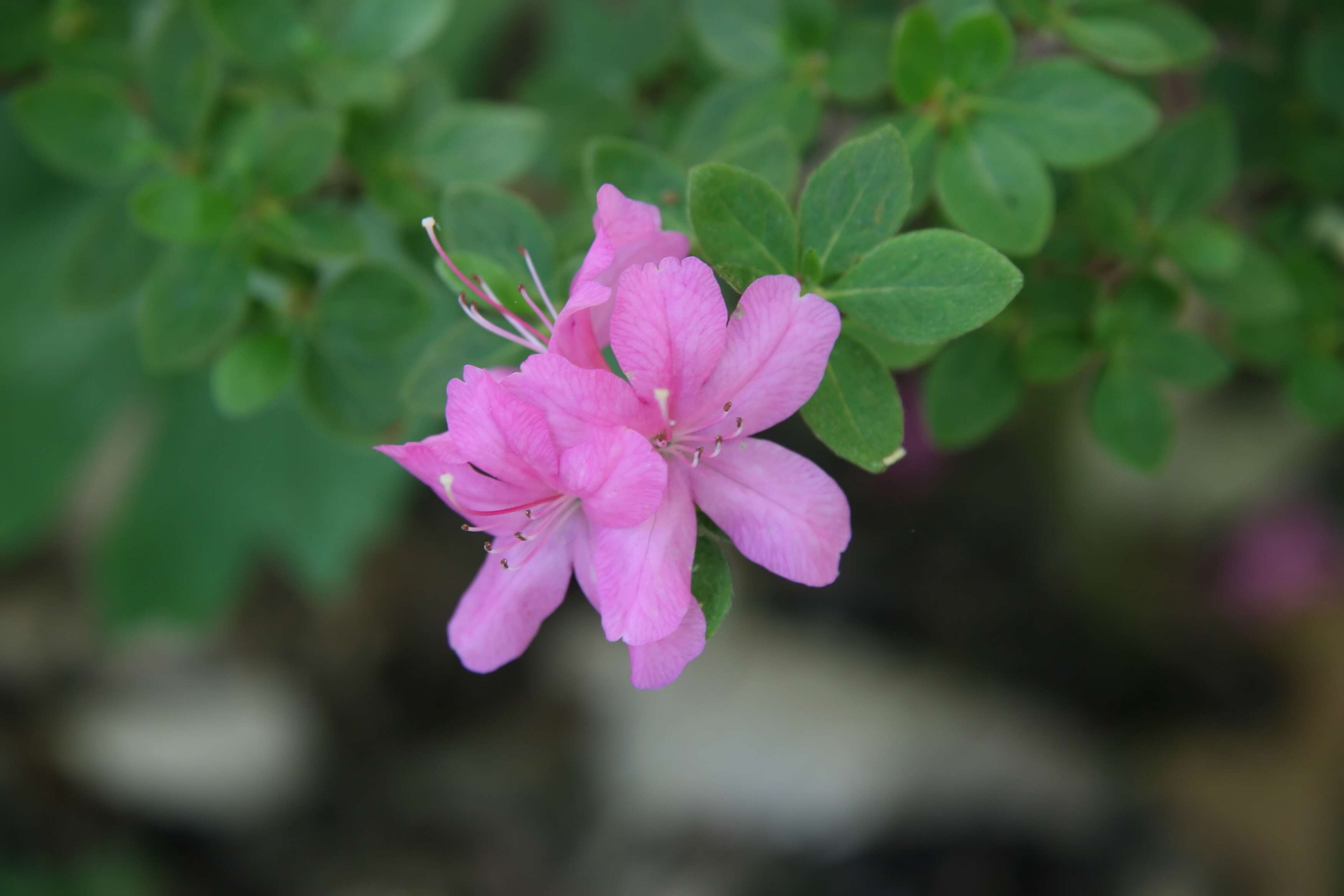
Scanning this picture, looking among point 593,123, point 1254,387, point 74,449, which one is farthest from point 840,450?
point 1254,387

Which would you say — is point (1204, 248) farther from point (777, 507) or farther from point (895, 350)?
point (777, 507)

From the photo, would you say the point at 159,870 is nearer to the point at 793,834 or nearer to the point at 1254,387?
the point at 793,834

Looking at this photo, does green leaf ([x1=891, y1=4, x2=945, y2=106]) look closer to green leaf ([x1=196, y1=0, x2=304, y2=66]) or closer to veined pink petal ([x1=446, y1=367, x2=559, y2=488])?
veined pink petal ([x1=446, y1=367, x2=559, y2=488])

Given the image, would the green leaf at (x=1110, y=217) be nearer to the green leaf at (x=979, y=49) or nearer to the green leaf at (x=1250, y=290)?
the green leaf at (x=1250, y=290)

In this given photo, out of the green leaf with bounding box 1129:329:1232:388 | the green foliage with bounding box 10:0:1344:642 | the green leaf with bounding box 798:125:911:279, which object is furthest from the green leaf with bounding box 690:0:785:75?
the green leaf with bounding box 1129:329:1232:388

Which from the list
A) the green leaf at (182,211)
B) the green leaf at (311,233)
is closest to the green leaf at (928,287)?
the green leaf at (311,233)

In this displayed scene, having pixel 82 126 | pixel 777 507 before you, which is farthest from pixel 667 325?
pixel 82 126
